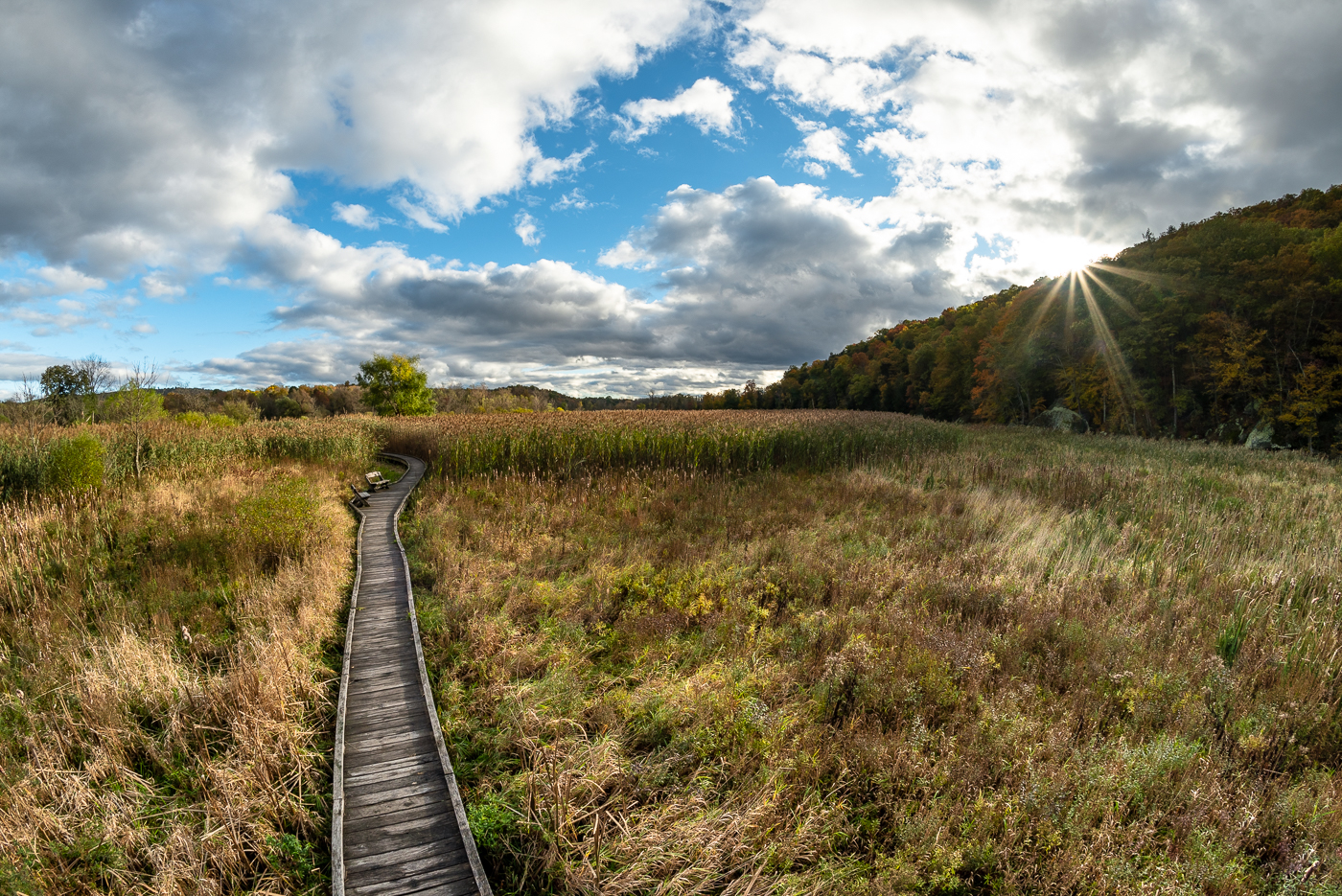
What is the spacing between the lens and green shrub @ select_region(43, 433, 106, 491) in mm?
13461

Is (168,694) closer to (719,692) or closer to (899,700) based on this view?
(719,692)

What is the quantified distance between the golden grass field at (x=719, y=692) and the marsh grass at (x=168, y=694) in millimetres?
42

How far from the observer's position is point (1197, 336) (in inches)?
1398

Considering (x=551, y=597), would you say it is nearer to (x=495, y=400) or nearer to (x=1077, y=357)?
(x=1077, y=357)

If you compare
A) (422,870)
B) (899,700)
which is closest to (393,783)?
(422,870)

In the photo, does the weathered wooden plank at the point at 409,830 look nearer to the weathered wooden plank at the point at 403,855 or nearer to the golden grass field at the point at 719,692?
the weathered wooden plank at the point at 403,855

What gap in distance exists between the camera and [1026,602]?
8172 millimetres

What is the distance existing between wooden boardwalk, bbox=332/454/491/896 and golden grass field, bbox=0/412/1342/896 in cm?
25

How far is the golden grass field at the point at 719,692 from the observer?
4098 mm

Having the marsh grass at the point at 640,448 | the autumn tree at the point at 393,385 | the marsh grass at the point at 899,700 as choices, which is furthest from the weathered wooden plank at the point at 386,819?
the autumn tree at the point at 393,385

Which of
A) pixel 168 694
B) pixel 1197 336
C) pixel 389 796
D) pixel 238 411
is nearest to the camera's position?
pixel 389 796

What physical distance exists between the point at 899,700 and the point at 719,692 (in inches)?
80.2

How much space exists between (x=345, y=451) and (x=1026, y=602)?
1022 inches

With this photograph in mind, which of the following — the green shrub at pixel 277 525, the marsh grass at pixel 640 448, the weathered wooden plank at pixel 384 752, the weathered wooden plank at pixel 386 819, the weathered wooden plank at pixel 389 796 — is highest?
the marsh grass at pixel 640 448
